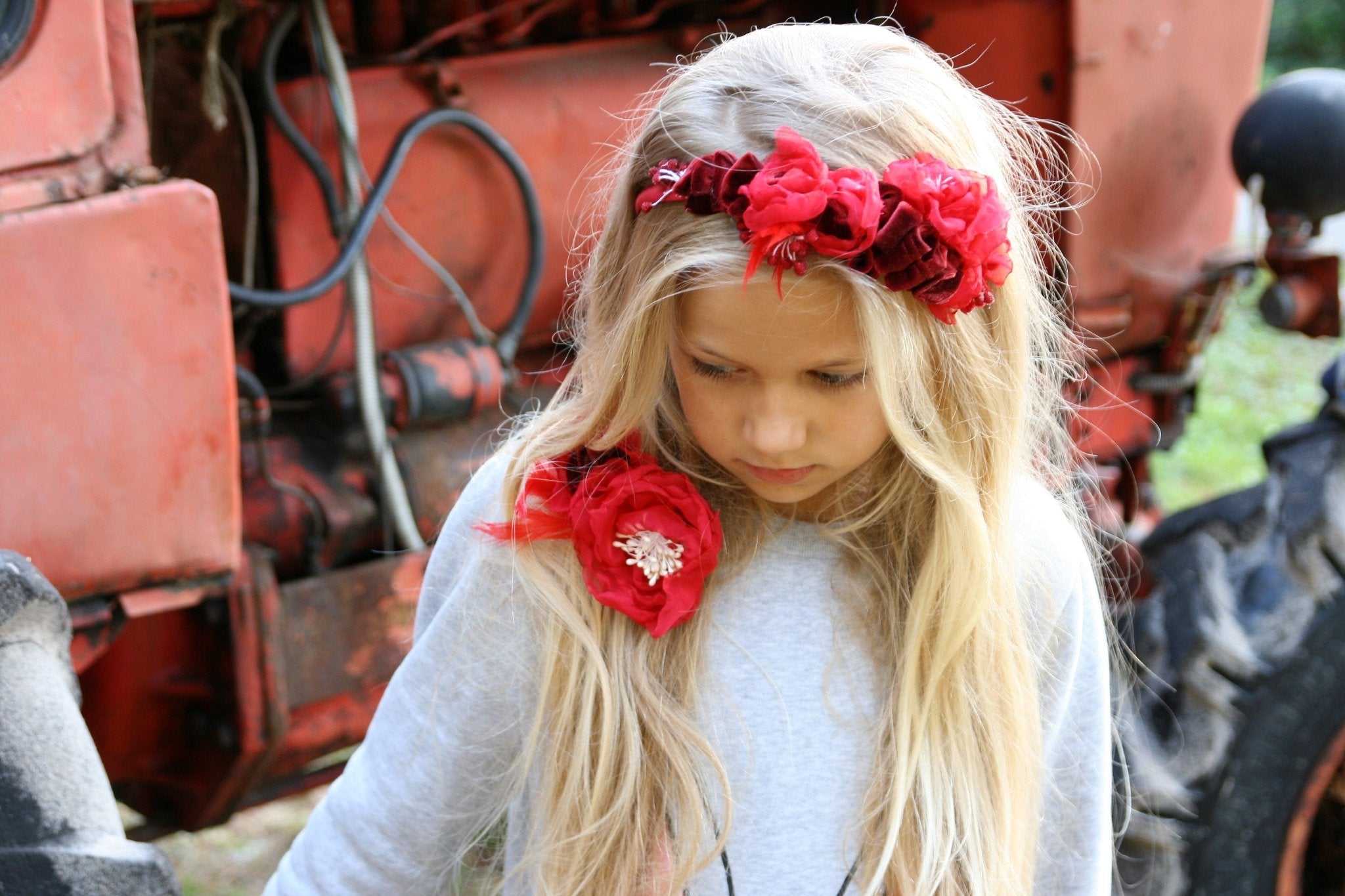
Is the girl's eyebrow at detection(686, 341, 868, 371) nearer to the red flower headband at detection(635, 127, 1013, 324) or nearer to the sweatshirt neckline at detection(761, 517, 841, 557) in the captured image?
the red flower headband at detection(635, 127, 1013, 324)

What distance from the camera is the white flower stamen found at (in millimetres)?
1087

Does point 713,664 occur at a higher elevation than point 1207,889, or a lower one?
higher

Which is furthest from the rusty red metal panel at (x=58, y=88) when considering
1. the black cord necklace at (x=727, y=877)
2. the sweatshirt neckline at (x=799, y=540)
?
the black cord necklace at (x=727, y=877)

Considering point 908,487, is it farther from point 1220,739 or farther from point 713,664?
point 1220,739

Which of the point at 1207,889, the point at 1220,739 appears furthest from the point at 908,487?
the point at 1207,889

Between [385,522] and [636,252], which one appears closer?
[636,252]

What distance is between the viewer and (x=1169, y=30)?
2.16 metres

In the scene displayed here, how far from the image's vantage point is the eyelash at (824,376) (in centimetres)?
103

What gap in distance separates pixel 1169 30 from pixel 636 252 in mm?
1453

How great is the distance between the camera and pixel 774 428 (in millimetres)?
998

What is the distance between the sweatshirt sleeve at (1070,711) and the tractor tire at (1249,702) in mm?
669

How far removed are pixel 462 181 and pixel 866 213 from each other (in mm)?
1077

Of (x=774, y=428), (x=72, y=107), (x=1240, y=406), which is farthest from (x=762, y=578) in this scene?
(x=1240, y=406)

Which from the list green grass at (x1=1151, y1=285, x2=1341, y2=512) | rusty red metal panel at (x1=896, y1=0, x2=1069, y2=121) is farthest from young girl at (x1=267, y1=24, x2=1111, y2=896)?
green grass at (x1=1151, y1=285, x2=1341, y2=512)
